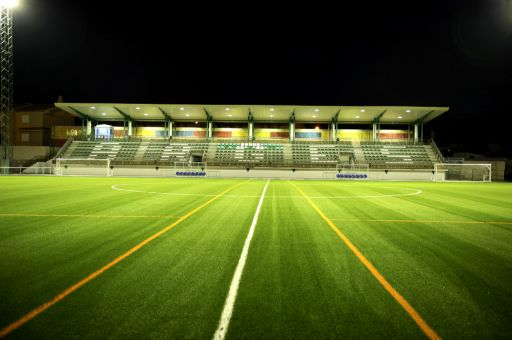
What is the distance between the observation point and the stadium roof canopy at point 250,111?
4431cm

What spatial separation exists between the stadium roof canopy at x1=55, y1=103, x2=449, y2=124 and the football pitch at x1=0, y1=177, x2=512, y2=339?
38740 mm

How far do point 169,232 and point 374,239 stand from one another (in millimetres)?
4901

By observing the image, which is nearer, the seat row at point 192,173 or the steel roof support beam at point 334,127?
the seat row at point 192,173

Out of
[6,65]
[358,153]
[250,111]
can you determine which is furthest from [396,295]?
[6,65]

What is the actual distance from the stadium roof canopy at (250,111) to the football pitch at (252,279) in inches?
1525

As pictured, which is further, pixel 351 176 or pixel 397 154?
pixel 397 154

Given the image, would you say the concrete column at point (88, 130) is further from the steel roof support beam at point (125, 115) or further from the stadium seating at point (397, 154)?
the stadium seating at point (397, 154)

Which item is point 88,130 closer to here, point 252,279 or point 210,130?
point 210,130

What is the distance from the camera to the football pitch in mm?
2986

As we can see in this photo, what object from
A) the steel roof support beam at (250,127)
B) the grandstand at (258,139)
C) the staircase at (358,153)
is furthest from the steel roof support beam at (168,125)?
the staircase at (358,153)

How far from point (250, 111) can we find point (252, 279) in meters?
43.7

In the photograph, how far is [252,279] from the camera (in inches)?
163

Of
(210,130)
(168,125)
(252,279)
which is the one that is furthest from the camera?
(168,125)

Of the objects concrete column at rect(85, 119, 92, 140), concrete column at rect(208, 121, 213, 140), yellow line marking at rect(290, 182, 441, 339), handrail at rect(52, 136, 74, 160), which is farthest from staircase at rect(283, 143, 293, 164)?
yellow line marking at rect(290, 182, 441, 339)
